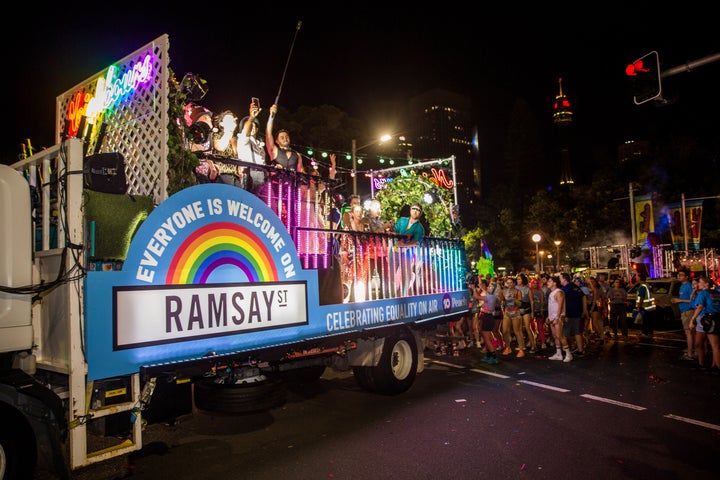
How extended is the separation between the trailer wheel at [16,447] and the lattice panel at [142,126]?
2234 mm

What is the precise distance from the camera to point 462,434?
562 cm

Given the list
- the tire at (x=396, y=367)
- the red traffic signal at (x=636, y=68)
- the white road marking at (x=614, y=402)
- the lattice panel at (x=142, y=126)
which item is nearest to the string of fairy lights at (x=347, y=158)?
the red traffic signal at (x=636, y=68)

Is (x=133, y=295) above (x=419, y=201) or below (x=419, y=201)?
below

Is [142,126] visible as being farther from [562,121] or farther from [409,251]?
[562,121]

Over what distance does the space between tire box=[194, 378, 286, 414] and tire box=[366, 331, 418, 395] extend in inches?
81.1

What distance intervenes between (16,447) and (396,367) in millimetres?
5146

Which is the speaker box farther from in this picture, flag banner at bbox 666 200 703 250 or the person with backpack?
flag banner at bbox 666 200 703 250

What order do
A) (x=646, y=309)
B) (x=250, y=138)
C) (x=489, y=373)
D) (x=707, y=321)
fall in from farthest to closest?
(x=646, y=309) < (x=489, y=373) < (x=707, y=321) < (x=250, y=138)

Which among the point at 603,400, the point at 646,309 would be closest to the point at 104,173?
the point at 603,400

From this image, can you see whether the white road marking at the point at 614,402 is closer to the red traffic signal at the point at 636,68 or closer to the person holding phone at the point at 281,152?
the person holding phone at the point at 281,152

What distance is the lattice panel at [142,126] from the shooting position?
191 inches

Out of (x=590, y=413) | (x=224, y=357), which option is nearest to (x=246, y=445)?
(x=224, y=357)

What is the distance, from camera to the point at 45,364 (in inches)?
164

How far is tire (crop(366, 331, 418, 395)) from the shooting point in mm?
7191
